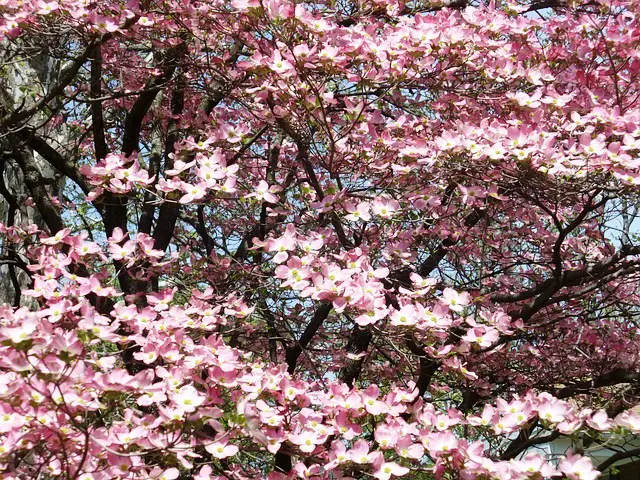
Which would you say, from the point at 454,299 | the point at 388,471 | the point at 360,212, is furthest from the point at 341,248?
the point at 388,471

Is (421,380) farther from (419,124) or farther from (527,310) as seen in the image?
(419,124)

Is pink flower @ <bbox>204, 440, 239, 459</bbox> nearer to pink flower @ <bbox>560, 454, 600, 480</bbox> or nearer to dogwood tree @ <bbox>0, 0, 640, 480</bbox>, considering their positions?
dogwood tree @ <bbox>0, 0, 640, 480</bbox>

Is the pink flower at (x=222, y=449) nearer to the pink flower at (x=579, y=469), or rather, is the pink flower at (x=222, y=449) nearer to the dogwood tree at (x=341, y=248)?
the dogwood tree at (x=341, y=248)

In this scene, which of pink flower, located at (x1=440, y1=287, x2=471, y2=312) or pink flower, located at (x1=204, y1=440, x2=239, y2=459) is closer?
pink flower, located at (x1=204, y1=440, x2=239, y2=459)

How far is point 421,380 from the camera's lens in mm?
3605

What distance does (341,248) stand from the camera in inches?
149

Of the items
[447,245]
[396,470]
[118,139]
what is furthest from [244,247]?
[396,470]

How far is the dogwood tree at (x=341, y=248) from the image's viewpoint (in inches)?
88.6

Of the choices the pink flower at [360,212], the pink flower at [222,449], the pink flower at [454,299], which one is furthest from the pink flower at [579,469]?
the pink flower at [360,212]

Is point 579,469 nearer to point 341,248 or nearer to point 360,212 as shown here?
point 360,212

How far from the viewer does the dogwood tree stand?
2250mm

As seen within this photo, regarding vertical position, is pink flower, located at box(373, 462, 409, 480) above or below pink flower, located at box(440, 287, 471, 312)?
below

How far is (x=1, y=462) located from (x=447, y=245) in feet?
9.25

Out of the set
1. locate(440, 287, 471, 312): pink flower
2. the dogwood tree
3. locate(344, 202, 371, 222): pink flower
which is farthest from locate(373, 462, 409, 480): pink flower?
locate(344, 202, 371, 222): pink flower
